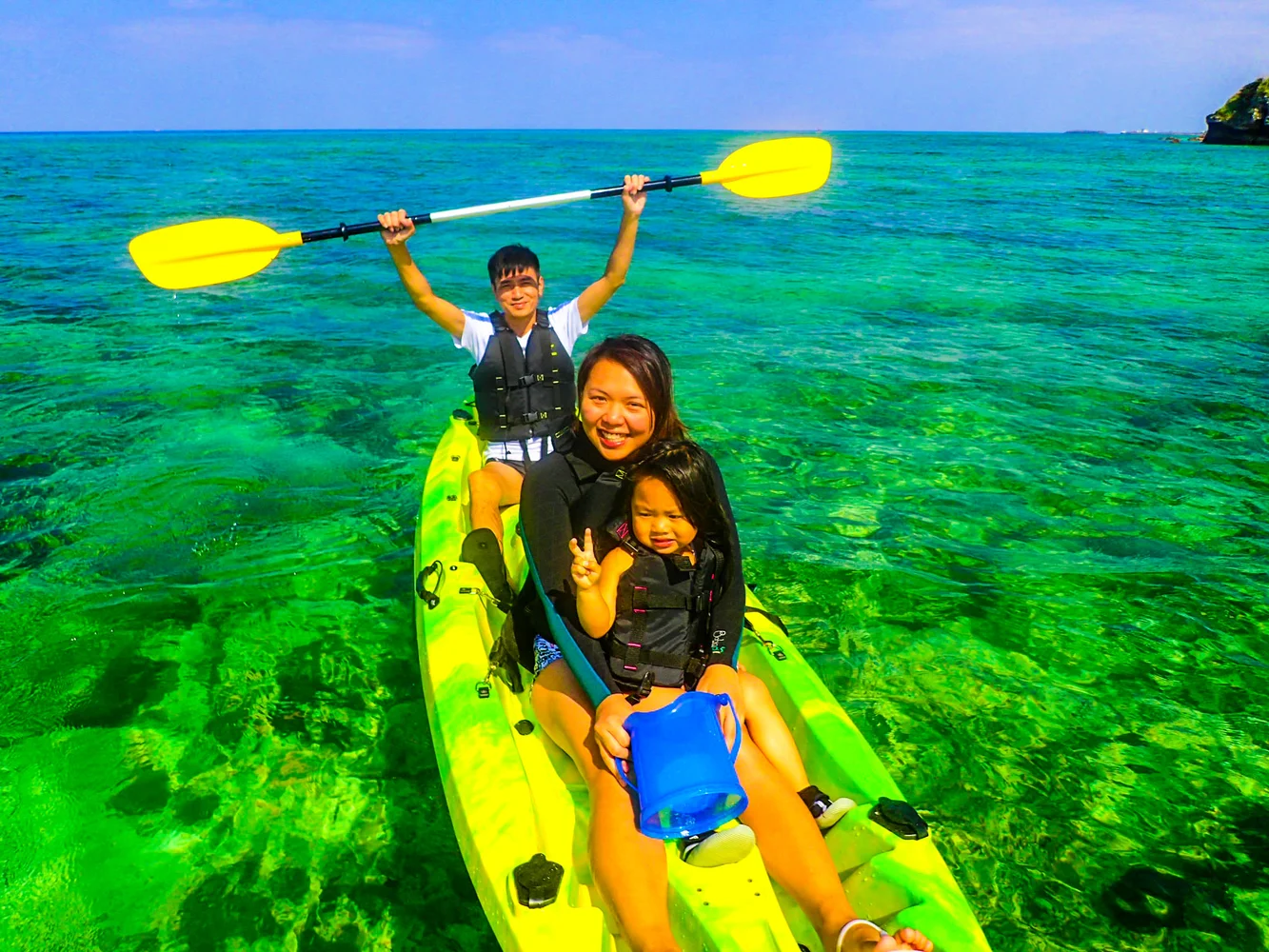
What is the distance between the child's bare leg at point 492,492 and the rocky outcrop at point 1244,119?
8094cm

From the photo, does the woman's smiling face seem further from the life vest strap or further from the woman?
the life vest strap

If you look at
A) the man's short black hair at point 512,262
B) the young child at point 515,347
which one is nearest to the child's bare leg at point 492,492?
the young child at point 515,347

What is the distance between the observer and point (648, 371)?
A: 7.76ft

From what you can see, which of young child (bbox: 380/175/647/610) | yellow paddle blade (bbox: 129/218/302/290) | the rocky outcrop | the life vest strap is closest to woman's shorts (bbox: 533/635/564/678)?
the life vest strap

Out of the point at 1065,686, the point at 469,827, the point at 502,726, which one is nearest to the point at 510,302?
the point at 502,726

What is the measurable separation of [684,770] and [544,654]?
835 mm

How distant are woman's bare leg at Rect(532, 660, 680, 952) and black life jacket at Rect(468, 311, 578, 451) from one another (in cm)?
213

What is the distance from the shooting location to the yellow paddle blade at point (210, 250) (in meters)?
4.71

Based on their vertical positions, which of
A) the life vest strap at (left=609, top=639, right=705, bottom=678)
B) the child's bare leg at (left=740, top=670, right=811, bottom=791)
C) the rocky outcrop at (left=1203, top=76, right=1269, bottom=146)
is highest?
the rocky outcrop at (left=1203, top=76, right=1269, bottom=146)

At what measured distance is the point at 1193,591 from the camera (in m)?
4.57

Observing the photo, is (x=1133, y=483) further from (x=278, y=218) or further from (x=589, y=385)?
(x=278, y=218)

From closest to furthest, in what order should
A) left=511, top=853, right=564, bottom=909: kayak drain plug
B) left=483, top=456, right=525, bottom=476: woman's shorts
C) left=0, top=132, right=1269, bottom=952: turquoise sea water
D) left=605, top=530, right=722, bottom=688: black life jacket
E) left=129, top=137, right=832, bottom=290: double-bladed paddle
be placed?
left=511, top=853, right=564, bottom=909: kayak drain plug, left=605, top=530, right=722, bottom=688: black life jacket, left=0, top=132, right=1269, bottom=952: turquoise sea water, left=483, top=456, right=525, bottom=476: woman's shorts, left=129, top=137, right=832, bottom=290: double-bladed paddle

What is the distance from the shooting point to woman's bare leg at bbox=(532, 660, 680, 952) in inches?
78.1

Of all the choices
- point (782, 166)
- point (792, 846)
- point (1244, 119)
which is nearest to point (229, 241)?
point (782, 166)
